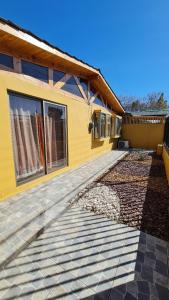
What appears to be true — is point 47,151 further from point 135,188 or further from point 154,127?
point 154,127

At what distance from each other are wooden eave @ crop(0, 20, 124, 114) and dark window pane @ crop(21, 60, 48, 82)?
118mm

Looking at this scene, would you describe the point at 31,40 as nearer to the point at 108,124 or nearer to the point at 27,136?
the point at 27,136

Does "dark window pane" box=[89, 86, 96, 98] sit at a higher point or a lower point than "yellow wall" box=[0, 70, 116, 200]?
higher

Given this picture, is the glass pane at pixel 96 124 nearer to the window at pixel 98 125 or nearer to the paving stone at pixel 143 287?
the window at pixel 98 125

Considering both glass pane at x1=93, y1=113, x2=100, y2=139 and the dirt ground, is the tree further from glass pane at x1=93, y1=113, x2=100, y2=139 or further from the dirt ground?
the dirt ground

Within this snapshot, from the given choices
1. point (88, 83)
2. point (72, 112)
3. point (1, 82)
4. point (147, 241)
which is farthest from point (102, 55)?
point (147, 241)

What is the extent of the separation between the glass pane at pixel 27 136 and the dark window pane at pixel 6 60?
23.9 inches

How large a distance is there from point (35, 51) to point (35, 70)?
16.6 inches

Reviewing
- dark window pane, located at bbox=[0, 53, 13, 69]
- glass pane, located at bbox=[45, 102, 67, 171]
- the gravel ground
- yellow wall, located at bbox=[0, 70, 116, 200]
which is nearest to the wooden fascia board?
dark window pane, located at bbox=[0, 53, 13, 69]

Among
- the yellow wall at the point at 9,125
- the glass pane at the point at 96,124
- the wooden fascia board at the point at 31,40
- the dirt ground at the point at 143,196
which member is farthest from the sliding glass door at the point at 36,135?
the glass pane at the point at 96,124

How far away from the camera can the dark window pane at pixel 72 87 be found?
16.9ft

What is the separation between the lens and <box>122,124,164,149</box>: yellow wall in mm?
11477

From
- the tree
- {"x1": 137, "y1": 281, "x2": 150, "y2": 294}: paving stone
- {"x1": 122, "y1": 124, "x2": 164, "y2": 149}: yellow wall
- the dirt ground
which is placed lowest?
the dirt ground

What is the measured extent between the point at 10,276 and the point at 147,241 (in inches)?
70.5
